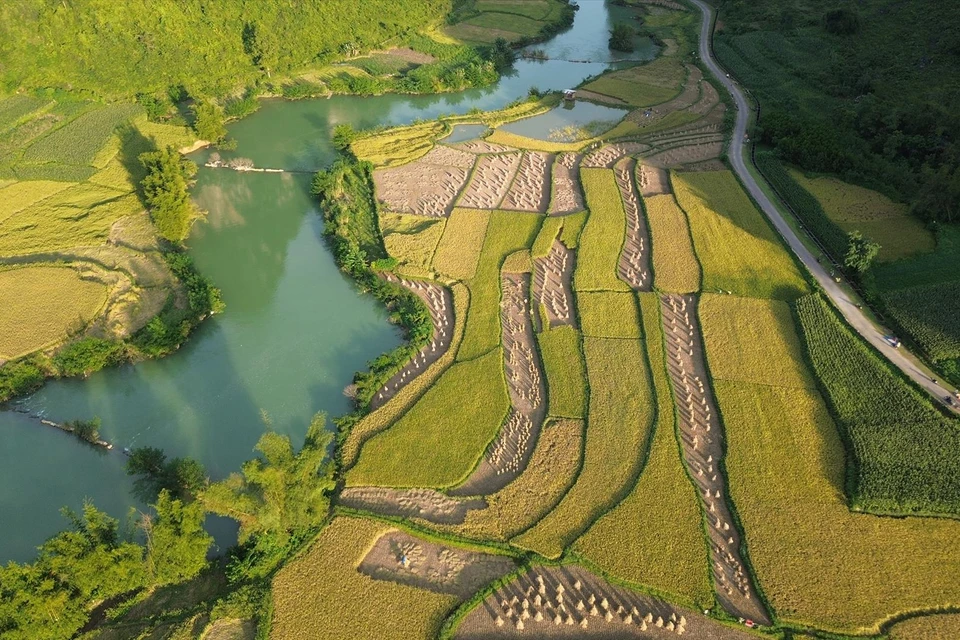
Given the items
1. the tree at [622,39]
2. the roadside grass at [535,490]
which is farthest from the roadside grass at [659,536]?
the tree at [622,39]

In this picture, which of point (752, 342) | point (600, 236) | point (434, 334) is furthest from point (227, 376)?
point (752, 342)

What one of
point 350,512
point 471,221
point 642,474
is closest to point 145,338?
point 350,512

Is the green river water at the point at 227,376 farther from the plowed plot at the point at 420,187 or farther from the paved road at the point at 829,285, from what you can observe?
the paved road at the point at 829,285

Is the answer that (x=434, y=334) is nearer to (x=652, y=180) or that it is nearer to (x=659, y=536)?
(x=659, y=536)

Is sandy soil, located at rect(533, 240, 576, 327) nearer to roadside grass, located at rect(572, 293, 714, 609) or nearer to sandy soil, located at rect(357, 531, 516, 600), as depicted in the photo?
roadside grass, located at rect(572, 293, 714, 609)

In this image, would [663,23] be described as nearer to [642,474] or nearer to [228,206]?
[228,206]
